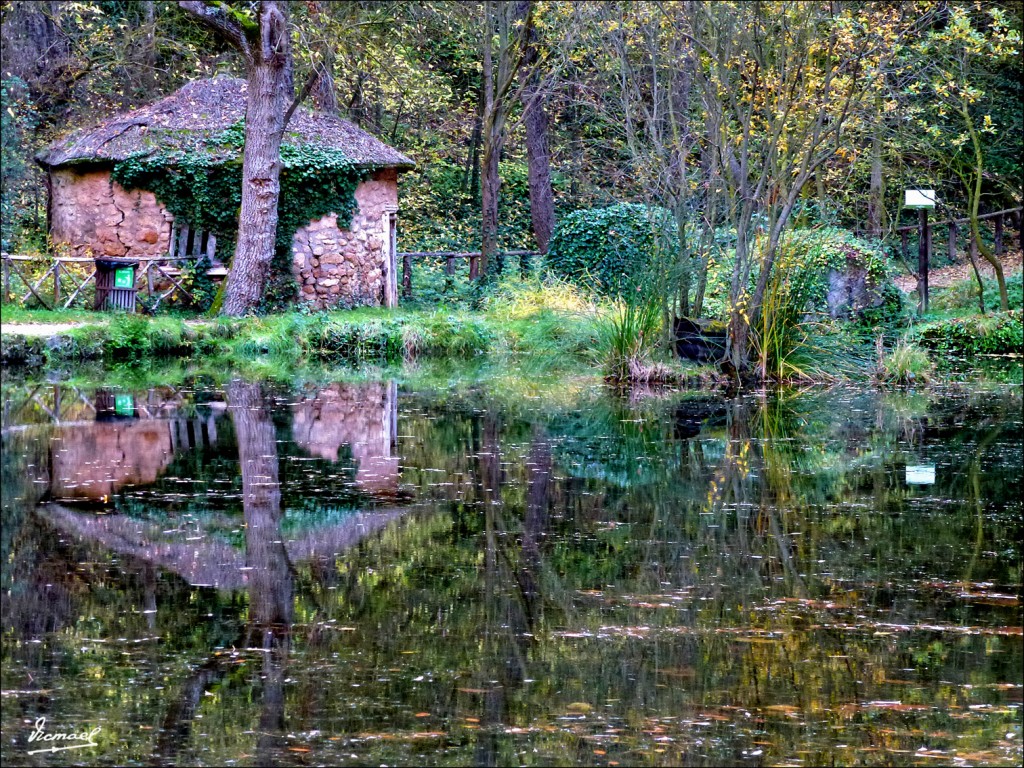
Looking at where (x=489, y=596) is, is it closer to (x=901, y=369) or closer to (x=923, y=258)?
(x=901, y=369)

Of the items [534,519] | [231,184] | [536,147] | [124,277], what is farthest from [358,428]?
[536,147]

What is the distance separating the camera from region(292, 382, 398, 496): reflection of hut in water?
383 inches

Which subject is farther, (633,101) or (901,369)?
(901,369)

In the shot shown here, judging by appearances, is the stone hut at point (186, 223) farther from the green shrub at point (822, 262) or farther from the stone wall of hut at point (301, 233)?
the green shrub at point (822, 262)

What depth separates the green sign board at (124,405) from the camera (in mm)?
12879

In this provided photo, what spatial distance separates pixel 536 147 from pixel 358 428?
16.1 metres

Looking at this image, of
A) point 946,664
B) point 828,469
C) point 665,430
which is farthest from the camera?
point 665,430

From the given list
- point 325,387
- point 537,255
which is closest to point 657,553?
point 325,387

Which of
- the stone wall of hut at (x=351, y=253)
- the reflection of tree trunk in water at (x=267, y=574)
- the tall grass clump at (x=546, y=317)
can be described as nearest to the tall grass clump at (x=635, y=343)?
the tall grass clump at (x=546, y=317)

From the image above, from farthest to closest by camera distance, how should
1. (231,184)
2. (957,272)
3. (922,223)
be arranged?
(957,272) < (231,184) < (922,223)

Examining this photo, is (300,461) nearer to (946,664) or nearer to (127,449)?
(127,449)

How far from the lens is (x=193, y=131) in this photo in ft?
75.0

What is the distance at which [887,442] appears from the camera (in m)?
11.2

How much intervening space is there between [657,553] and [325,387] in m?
8.97
